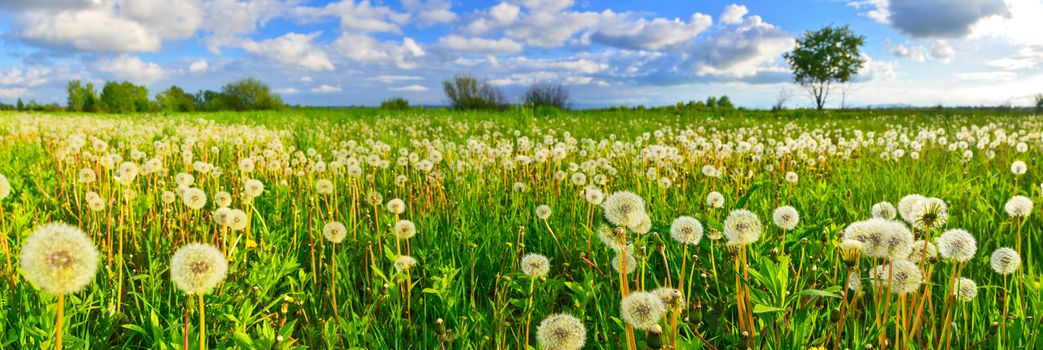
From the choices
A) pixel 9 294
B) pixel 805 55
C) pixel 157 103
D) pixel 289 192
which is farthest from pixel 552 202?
pixel 157 103

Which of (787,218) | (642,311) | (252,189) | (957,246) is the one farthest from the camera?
(252,189)

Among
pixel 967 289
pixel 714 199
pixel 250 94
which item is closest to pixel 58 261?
pixel 714 199

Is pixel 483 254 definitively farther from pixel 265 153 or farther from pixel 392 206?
pixel 265 153

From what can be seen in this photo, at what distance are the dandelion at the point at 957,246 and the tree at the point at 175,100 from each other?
93.3m

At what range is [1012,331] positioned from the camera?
6.30ft

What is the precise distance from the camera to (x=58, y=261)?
1227 millimetres

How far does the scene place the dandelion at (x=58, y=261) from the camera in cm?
121

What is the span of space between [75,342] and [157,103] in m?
100

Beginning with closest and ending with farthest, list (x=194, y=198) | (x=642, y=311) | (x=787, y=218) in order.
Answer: (x=642, y=311)
(x=787, y=218)
(x=194, y=198)

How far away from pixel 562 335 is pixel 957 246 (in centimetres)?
136

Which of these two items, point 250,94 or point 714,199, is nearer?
point 714,199

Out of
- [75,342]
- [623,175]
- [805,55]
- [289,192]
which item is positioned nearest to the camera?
[75,342]

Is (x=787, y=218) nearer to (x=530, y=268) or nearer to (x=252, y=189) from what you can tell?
(x=530, y=268)

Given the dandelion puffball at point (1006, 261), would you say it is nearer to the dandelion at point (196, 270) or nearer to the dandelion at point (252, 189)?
the dandelion at point (196, 270)
